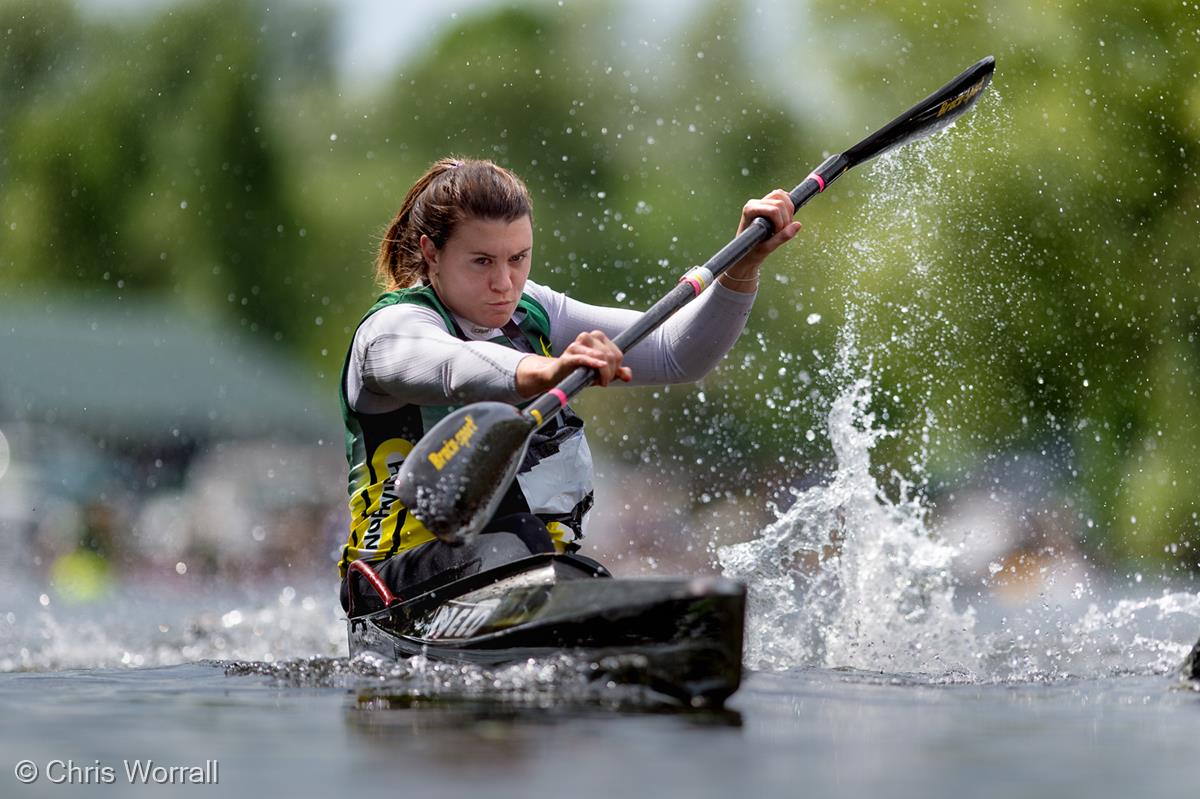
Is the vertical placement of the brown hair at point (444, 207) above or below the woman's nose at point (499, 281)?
above

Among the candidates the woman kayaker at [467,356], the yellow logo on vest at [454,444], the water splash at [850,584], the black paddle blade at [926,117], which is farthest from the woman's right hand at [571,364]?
the water splash at [850,584]

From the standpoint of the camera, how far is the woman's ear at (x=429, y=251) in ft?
12.6

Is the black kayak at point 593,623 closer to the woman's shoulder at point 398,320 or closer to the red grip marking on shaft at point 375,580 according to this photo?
the red grip marking on shaft at point 375,580

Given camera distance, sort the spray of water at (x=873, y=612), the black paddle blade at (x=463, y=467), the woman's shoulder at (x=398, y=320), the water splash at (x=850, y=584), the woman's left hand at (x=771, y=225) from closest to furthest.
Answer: the black paddle blade at (x=463, y=467) < the woman's shoulder at (x=398, y=320) < the woman's left hand at (x=771, y=225) < the spray of water at (x=873, y=612) < the water splash at (x=850, y=584)

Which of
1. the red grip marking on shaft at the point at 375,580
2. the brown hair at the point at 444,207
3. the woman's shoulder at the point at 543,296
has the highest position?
the brown hair at the point at 444,207

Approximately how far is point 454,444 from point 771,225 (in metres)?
1.05

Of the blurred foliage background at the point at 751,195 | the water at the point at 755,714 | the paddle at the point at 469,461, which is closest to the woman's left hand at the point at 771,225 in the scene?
the paddle at the point at 469,461

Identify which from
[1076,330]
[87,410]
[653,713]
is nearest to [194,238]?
[87,410]

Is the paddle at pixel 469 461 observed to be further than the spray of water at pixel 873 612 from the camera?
No

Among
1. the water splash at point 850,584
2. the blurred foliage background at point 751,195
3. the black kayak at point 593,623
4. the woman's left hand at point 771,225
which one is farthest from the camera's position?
the blurred foliage background at point 751,195

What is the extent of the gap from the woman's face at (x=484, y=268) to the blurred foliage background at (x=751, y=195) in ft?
34.7

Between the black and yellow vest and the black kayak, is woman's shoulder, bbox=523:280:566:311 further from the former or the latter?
the black kayak

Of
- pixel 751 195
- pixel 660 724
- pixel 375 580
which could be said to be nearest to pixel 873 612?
pixel 375 580
